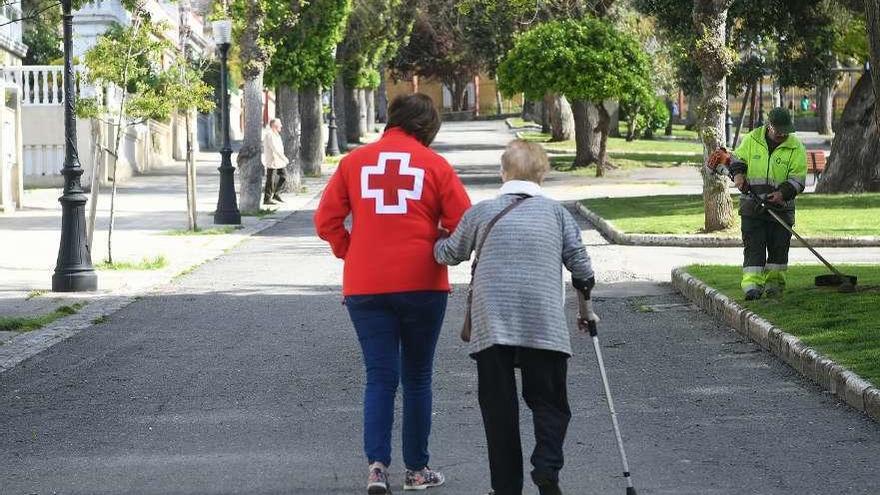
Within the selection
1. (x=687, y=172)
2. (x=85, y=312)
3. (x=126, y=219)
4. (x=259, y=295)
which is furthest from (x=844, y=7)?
(x=85, y=312)

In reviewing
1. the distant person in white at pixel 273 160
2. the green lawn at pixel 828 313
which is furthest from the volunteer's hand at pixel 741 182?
the distant person in white at pixel 273 160

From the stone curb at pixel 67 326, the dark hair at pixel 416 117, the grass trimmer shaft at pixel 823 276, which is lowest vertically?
the stone curb at pixel 67 326

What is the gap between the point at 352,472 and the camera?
23.6 feet

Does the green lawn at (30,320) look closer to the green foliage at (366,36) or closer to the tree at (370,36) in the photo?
the tree at (370,36)

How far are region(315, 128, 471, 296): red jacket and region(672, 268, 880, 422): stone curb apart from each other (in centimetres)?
308

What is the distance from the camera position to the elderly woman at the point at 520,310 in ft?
20.6

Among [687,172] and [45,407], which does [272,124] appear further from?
[45,407]

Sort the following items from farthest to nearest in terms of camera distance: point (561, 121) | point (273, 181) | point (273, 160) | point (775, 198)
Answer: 1. point (561, 121)
2. point (273, 181)
3. point (273, 160)
4. point (775, 198)

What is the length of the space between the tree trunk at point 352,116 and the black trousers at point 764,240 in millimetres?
45885

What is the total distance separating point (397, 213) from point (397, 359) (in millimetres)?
661

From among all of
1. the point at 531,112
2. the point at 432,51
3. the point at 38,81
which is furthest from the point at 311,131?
the point at 531,112

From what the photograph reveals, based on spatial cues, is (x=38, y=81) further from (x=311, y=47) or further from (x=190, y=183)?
(x=190, y=183)

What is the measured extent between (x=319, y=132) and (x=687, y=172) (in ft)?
30.4

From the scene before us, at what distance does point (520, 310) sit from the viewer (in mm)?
6273
